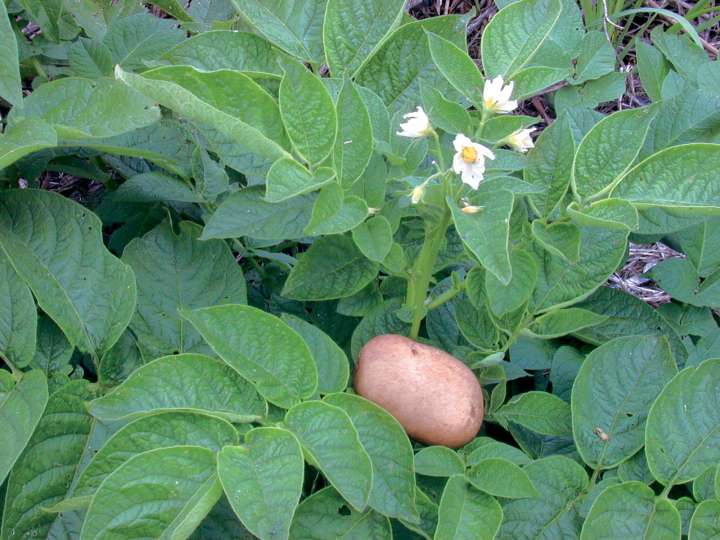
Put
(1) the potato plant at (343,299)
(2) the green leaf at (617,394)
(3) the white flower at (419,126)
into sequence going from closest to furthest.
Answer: (1) the potato plant at (343,299) < (3) the white flower at (419,126) < (2) the green leaf at (617,394)

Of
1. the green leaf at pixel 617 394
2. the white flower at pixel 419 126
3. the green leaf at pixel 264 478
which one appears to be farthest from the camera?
the green leaf at pixel 617 394

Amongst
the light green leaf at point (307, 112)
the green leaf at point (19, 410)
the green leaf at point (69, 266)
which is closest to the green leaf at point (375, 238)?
the light green leaf at point (307, 112)

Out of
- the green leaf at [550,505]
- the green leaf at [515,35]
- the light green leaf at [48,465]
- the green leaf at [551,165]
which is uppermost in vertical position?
the green leaf at [515,35]

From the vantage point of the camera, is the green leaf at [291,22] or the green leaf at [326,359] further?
the green leaf at [291,22]

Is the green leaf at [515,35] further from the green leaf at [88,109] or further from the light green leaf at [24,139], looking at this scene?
the light green leaf at [24,139]

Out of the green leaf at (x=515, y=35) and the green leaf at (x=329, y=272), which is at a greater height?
the green leaf at (x=515, y=35)

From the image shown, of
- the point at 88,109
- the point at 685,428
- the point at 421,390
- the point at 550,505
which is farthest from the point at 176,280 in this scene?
the point at 685,428

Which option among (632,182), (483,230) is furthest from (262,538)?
(632,182)

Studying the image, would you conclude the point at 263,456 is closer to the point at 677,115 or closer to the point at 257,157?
the point at 257,157

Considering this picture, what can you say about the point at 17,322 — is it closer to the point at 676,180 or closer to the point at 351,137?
the point at 351,137
